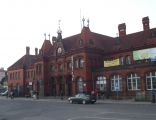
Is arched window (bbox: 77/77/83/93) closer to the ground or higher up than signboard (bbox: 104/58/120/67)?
closer to the ground

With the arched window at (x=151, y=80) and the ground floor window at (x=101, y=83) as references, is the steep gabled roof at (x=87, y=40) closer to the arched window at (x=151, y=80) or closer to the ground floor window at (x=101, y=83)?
the ground floor window at (x=101, y=83)

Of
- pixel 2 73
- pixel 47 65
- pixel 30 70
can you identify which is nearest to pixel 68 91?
pixel 47 65

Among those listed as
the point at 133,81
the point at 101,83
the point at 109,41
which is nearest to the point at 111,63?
the point at 101,83

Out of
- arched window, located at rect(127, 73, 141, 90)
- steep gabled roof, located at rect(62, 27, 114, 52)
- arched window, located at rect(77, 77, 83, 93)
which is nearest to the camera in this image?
arched window, located at rect(127, 73, 141, 90)

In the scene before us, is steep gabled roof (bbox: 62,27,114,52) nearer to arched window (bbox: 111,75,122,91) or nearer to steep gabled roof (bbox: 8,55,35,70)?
arched window (bbox: 111,75,122,91)

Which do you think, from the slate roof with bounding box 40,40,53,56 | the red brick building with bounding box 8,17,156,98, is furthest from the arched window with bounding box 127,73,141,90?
the slate roof with bounding box 40,40,53,56

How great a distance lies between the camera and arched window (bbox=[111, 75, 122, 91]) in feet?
168

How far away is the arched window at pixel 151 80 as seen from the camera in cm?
4670

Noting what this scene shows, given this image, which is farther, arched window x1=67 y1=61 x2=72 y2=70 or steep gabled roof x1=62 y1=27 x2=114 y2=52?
arched window x1=67 y1=61 x2=72 y2=70

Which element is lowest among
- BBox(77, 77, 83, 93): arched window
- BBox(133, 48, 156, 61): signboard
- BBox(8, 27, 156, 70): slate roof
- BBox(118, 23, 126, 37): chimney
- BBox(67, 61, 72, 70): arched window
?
BBox(77, 77, 83, 93): arched window

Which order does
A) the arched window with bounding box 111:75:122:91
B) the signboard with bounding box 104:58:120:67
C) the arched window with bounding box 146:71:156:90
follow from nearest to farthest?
the arched window with bounding box 146:71:156:90, the arched window with bounding box 111:75:122:91, the signboard with bounding box 104:58:120:67

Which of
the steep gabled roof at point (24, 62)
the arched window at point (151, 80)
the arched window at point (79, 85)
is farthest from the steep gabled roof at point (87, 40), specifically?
the steep gabled roof at point (24, 62)

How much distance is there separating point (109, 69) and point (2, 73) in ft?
287

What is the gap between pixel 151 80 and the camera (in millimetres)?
47031
